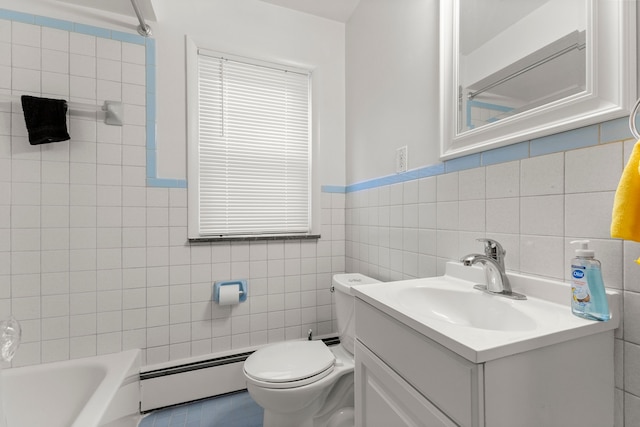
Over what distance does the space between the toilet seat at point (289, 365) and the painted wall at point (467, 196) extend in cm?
56

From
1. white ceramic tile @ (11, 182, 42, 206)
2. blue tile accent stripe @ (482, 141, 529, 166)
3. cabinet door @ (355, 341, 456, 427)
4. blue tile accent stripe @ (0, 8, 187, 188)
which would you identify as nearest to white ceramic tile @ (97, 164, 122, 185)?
blue tile accent stripe @ (0, 8, 187, 188)

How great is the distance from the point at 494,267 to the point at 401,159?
72cm

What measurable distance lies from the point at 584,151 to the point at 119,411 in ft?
6.36

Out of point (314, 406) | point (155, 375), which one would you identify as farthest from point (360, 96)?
→ point (155, 375)

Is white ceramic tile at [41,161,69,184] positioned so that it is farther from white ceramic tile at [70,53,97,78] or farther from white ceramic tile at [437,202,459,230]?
white ceramic tile at [437,202,459,230]

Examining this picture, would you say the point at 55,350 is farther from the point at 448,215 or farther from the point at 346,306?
the point at 448,215

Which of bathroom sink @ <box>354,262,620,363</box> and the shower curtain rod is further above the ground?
the shower curtain rod

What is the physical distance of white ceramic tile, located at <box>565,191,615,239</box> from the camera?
0.68m

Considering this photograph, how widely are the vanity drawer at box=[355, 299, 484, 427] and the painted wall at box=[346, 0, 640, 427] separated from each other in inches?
17.8

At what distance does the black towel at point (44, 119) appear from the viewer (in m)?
1.31

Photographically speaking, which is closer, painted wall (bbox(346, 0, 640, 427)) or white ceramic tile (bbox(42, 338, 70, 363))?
painted wall (bbox(346, 0, 640, 427))

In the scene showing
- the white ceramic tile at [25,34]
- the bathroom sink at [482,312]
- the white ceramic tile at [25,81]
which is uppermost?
the white ceramic tile at [25,34]

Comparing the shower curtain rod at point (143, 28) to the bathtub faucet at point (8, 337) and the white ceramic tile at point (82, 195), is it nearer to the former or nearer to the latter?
the white ceramic tile at point (82, 195)

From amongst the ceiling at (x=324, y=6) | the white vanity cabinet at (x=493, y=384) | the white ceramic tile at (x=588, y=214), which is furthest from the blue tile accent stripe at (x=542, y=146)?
the ceiling at (x=324, y=6)
